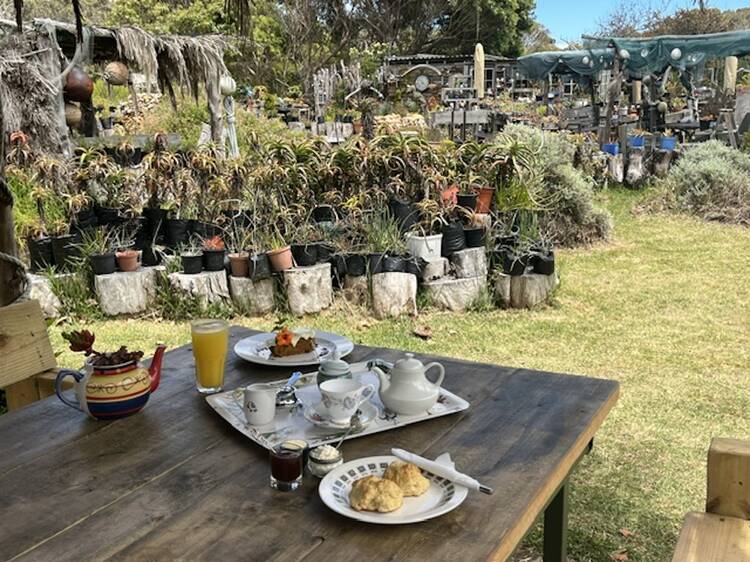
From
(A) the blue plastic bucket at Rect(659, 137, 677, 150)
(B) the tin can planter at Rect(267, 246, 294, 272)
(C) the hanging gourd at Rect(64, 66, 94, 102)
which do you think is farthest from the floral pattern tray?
(A) the blue plastic bucket at Rect(659, 137, 677, 150)

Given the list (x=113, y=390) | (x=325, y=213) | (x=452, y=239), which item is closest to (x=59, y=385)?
(x=113, y=390)

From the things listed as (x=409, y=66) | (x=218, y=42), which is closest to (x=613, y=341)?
(x=218, y=42)

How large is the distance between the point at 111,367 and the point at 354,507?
733mm

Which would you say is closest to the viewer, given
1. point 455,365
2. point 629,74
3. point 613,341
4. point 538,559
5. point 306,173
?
point 455,365

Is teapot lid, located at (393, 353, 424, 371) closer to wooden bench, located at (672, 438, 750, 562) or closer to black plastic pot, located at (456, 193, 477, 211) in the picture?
wooden bench, located at (672, 438, 750, 562)

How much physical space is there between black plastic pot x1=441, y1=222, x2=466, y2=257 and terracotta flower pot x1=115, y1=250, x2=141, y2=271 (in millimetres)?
2239

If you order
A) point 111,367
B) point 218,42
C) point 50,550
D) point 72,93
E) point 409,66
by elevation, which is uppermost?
point 409,66

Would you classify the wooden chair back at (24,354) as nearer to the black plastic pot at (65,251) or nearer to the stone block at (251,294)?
the stone block at (251,294)

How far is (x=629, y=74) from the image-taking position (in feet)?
53.8

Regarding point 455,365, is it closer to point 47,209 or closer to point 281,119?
point 47,209

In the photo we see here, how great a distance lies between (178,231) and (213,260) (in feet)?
1.82

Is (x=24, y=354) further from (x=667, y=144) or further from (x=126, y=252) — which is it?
(x=667, y=144)

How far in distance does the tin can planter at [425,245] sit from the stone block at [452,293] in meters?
0.20

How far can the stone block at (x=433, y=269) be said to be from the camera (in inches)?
207
